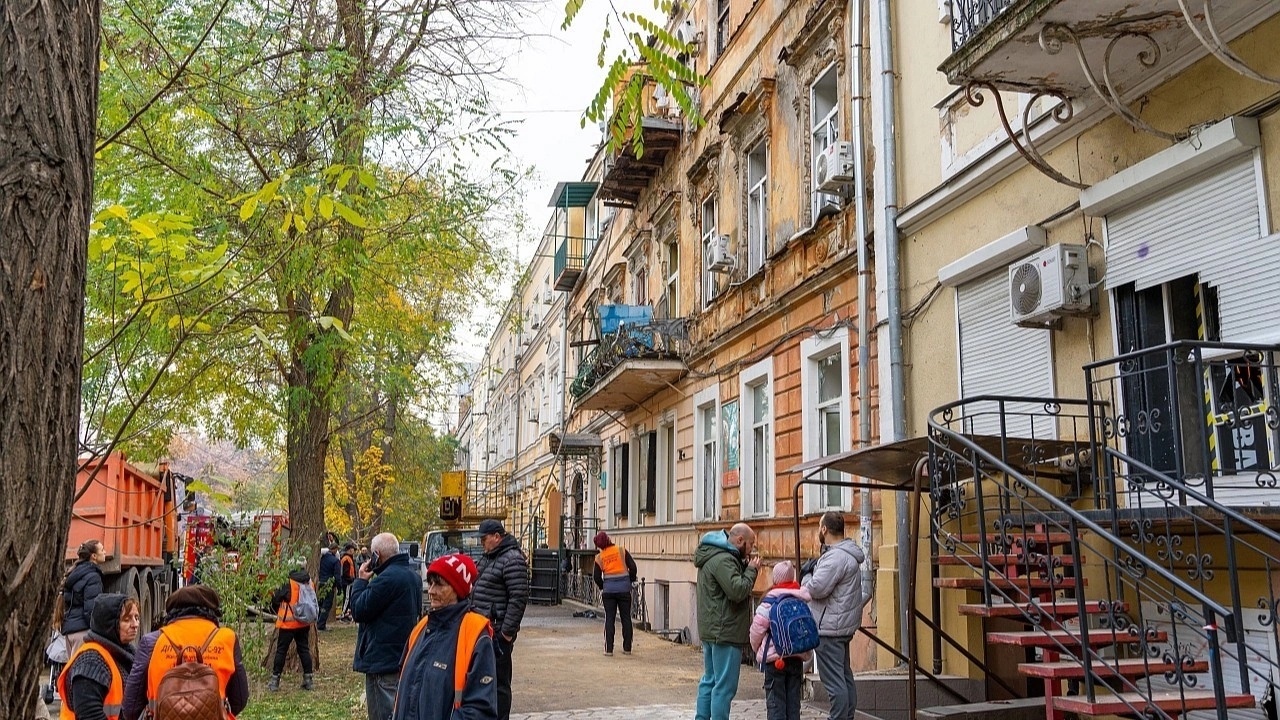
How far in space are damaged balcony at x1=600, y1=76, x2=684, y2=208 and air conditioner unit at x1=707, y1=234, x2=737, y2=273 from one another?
10.2 feet

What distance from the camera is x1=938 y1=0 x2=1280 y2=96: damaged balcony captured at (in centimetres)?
671

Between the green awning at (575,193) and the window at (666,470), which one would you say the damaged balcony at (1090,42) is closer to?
the window at (666,470)

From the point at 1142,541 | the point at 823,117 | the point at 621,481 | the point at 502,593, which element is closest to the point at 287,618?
the point at 502,593

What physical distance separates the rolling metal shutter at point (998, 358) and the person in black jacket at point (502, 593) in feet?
13.0

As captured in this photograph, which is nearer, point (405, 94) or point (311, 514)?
point (405, 94)

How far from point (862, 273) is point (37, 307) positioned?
33.5ft

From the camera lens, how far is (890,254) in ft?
36.2

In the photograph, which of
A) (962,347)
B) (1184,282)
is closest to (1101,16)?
(1184,282)

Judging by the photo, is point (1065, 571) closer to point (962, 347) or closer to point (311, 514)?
point (962, 347)

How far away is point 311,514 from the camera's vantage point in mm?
14516

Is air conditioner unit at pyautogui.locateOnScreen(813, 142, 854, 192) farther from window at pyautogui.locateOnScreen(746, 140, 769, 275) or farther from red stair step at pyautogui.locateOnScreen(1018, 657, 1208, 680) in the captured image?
red stair step at pyautogui.locateOnScreen(1018, 657, 1208, 680)

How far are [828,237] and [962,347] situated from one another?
3.36 metres

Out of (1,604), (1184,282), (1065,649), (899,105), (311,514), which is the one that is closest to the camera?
(1,604)

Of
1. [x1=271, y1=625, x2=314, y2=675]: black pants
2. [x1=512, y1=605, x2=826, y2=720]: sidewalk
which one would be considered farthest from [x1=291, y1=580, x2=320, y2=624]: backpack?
[x1=512, y1=605, x2=826, y2=720]: sidewalk
